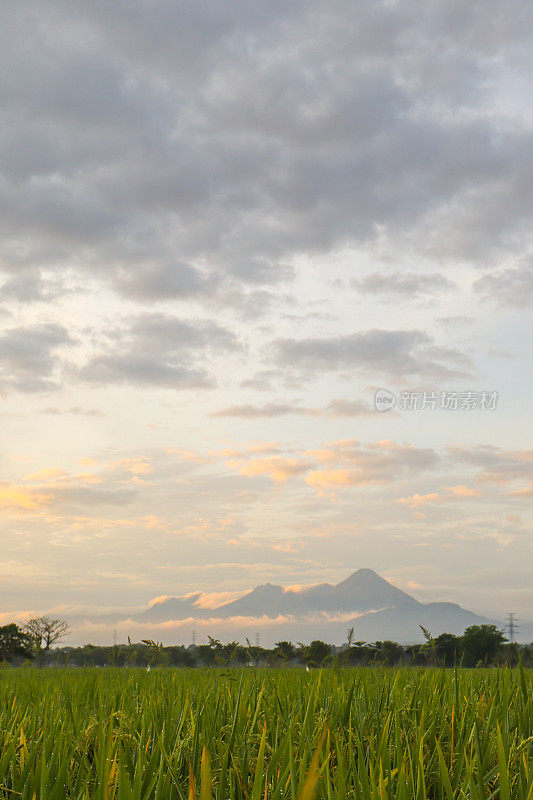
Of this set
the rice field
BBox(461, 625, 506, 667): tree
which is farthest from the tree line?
BBox(461, 625, 506, 667): tree

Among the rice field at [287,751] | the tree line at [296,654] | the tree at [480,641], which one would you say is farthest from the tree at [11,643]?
the rice field at [287,751]

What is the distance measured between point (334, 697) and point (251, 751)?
1.60 metres

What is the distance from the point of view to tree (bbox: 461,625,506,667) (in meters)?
71.1

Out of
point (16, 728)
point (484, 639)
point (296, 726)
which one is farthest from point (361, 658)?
point (484, 639)

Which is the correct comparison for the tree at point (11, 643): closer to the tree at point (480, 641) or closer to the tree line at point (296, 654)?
the tree at point (480, 641)

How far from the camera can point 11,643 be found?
282 ft

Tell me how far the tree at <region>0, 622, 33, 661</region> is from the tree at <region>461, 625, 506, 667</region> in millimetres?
55591

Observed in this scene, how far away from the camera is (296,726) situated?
159 inches

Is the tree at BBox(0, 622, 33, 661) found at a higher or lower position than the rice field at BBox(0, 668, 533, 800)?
lower

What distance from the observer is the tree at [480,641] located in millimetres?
71125

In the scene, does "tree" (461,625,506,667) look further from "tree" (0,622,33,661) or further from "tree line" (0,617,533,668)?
"tree line" (0,617,533,668)

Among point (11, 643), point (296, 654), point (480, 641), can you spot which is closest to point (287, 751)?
point (296, 654)

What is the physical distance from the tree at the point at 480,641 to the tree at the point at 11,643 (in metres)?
55.6

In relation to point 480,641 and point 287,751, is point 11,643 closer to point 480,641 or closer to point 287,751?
point 480,641
